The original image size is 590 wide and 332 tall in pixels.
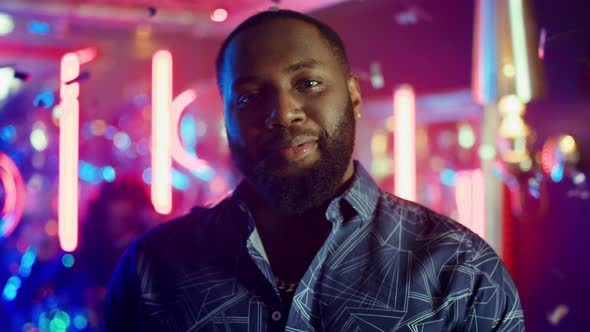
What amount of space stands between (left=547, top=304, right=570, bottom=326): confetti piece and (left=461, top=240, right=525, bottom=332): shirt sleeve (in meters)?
1.06

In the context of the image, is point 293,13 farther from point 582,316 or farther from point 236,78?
point 582,316

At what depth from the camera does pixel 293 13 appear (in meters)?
1.64

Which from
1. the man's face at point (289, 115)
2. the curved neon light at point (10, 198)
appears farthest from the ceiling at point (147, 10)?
the man's face at point (289, 115)

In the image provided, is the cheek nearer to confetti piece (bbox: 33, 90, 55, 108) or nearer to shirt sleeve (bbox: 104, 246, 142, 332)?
shirt sleeve (bbox: 104, 246, 142, 332)

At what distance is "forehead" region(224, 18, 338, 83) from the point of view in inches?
59.6

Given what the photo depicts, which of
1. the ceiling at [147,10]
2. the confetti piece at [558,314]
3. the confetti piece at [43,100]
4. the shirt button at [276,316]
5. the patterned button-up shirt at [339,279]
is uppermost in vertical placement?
the ceiling at [147,10]

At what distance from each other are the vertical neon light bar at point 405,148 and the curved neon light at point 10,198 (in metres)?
2.48

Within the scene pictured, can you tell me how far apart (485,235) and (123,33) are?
326 cm

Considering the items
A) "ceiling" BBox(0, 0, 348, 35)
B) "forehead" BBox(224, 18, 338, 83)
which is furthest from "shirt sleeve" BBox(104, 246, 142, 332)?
"ceiling" BBox(0, 0, 348, 35)

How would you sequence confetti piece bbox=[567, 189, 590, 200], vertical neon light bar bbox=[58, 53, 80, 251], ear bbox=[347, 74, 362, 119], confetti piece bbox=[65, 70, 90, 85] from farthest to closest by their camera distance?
vertical neon light bar bbox=[58, 53, 80, 251] < confetti piece bbox=[65, 70, 90, 85] < confetti piece bbox=[567, 189, 590, 200] < ear bbox=[347, 74, 362, 119]

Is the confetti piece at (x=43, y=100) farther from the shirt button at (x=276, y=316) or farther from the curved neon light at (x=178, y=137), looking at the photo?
the shirt button at (x=276, y=316)

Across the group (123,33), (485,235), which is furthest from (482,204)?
(123,33)

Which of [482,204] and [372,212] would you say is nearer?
[372,212]

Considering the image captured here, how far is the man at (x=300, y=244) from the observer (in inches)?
53.6
